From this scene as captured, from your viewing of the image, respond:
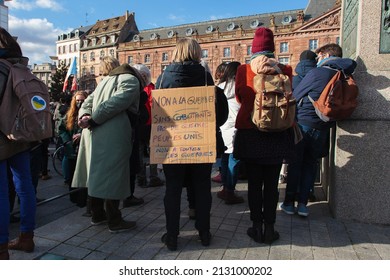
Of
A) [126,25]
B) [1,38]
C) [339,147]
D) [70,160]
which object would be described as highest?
[126,25]

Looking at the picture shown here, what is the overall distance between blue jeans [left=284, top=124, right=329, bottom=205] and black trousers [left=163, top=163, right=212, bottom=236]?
126 cm

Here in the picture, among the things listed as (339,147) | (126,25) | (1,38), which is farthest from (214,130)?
(126,25)

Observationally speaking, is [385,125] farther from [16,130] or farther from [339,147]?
[16,130]

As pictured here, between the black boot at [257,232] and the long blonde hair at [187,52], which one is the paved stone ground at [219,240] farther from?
A: the long blonde hair at [187,52]

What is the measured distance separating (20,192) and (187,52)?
206 cm

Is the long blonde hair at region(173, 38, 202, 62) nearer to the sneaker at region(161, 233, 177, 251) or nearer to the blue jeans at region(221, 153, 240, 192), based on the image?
the sneaker at region(161, 233, 177, 251)

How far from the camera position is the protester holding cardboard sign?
292cm

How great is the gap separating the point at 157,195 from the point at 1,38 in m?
3.10

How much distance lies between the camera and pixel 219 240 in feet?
10.6

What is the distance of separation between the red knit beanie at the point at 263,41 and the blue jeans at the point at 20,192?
2.48 m

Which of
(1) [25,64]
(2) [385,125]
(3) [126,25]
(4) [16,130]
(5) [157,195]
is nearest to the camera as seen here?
(4) [16,130]

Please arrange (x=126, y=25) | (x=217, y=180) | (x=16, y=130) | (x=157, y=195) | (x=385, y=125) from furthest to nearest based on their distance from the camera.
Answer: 1. (x=126, y=25)
2. (x=217, y=180)
3. (x=157, y=195)
4. (x=385, y=125)
5. (x=16, y=130)

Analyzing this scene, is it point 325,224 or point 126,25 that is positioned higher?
point 126,25

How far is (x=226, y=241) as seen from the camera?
126 inches
